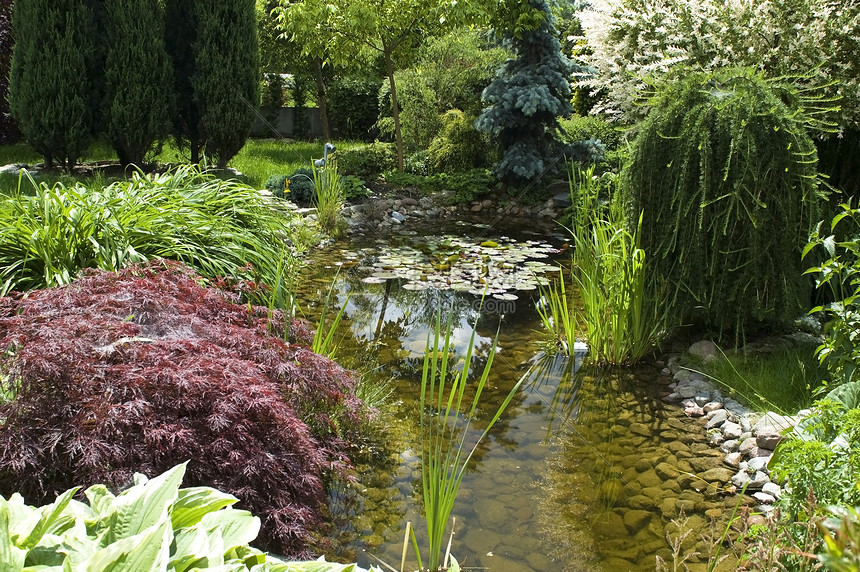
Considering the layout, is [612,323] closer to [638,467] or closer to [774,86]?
[638,467]

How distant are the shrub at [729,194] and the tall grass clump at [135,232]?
2.40 metres

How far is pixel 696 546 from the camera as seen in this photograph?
8.87 ft

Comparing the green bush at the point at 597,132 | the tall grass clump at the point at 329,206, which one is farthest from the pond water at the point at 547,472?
the green bush at the point at 597,132

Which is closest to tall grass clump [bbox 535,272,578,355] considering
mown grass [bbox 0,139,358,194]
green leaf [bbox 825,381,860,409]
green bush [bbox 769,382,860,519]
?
green leaf [bbox 825,381,860,409]

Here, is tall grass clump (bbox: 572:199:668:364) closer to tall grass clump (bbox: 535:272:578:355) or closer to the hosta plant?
tall grass clump (bbox: 535:272:578:355)

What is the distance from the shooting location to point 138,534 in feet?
4.55

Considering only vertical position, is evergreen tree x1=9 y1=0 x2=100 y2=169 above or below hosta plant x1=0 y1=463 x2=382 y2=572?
above

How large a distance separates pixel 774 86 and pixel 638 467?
8.08 feet

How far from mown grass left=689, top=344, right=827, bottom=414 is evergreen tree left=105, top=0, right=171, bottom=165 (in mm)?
7601

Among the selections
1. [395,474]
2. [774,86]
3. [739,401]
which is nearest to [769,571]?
[395,474]

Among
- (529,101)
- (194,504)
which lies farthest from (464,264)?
(194,504)

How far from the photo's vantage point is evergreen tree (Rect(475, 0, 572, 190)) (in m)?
9.44

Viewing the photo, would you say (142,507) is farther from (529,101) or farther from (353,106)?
(353,106)

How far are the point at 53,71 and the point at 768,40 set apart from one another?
7939mm
